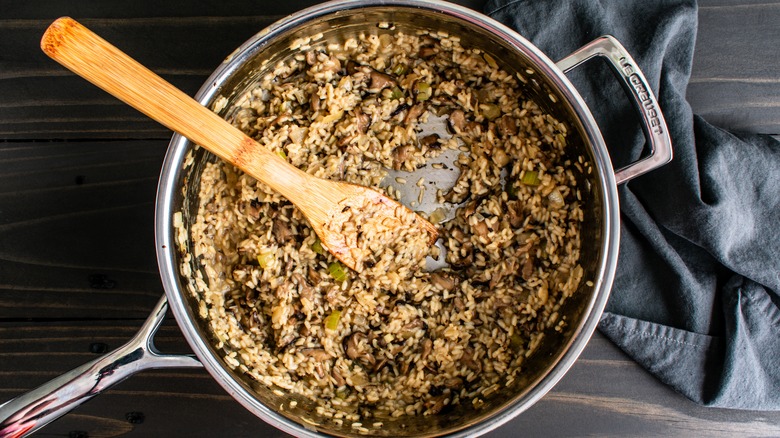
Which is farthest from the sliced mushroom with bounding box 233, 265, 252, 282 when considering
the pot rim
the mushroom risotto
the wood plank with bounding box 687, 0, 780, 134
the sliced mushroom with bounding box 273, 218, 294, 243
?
the wood plank with bounding box 687, 0, 780, 134

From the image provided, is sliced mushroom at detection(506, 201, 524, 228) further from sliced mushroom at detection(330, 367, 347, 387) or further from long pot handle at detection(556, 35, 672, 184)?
sliced mushroom at detection(330, 367, 347, 387)

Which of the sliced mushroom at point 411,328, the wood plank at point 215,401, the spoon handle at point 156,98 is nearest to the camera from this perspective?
the spoon handle at point 156,98

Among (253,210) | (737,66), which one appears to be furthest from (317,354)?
(737,66)

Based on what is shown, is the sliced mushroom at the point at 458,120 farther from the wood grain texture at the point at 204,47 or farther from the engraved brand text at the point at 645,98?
the engraved brand text at the point at 645,98

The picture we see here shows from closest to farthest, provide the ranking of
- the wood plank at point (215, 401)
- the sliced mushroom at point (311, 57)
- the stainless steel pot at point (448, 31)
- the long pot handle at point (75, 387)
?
the long pot handle at point (75, 387), the stainless steel pot at point (448, 31), the sliced mushroom at point (311, 57), the wood plank at point (215, 401)

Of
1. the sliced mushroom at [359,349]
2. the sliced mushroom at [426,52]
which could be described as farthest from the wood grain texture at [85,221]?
the sliced mushroom at [426,52]

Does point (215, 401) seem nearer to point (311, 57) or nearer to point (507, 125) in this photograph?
point (311, 57)

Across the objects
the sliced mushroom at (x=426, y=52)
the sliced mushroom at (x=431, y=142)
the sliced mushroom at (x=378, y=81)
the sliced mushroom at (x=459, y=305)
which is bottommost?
the sliced mushroom at (x=459, y=305)
